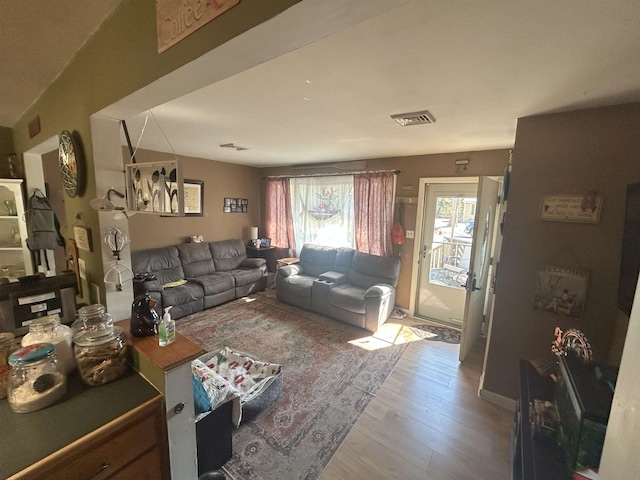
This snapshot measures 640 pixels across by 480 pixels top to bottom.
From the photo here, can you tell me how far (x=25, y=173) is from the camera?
8.36 ft

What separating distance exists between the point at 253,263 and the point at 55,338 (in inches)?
142

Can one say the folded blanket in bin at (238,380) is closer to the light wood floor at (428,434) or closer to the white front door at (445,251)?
the light wood floor at (428,434)

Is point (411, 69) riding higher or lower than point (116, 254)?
higher

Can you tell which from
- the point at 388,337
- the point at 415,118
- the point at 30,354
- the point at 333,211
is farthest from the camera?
the point at 333,211

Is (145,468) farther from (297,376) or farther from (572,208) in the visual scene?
(572,208)

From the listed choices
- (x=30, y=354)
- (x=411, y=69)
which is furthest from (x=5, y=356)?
(x=411, y=69)

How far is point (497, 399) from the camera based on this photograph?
215cm

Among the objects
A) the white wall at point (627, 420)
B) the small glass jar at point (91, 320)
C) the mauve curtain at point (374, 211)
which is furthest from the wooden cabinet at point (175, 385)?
the mauve curtain at point (374, 211)

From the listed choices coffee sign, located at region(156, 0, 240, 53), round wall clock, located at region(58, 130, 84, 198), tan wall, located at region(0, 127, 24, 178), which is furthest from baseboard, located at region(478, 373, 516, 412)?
tan wall, located at region(0, 127, 24, 178)

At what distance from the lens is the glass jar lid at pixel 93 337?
1073mm

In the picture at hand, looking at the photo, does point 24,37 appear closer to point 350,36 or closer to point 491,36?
point 350,36

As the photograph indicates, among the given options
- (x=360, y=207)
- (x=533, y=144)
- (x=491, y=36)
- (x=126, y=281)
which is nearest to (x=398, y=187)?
(x=360, y=207)

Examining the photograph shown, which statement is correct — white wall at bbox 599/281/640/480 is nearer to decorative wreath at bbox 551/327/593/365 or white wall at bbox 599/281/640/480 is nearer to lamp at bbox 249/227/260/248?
decorative wreath at bbox 551/327/593/365

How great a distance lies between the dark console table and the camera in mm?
1124
